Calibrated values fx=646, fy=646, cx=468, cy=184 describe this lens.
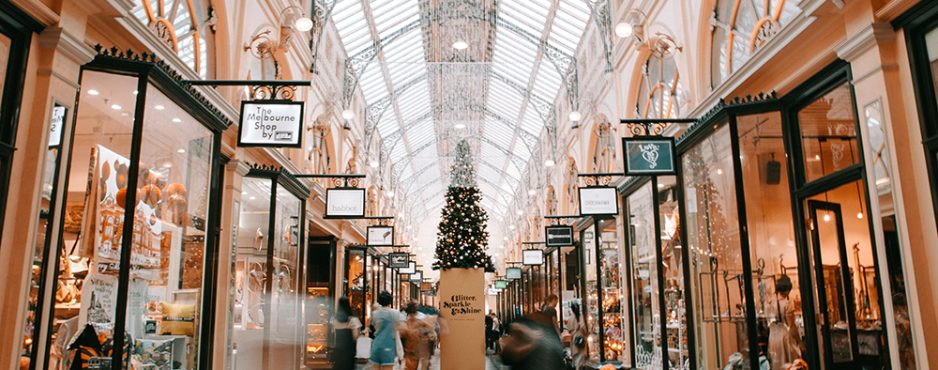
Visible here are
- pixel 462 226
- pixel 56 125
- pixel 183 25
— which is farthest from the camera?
pixel 462 226

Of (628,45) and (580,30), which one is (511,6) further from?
(628,45)

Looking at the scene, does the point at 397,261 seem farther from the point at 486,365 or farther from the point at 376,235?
the point at 486,365

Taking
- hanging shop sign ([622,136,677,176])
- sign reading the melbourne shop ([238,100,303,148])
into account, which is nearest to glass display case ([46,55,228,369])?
sign reading the melbourne shop ([238,100,303,148])

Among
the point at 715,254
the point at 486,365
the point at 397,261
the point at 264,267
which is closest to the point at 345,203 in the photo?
the point at 264,267

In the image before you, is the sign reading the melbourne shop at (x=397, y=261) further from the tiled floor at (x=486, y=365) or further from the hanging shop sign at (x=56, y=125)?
the hanging shop sign at (x=56, y=125)

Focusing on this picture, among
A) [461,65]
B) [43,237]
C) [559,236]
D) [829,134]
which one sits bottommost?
[43,237]

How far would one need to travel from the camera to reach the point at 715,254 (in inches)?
280

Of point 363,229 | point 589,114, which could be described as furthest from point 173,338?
point 363,229

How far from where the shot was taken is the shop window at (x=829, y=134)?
202 inches

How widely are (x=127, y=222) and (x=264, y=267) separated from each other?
4.37 metres

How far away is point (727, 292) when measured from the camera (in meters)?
6.79

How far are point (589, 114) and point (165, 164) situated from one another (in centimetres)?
1133

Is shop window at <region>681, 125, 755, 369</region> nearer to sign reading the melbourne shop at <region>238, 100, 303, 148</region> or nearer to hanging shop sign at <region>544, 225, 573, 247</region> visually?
sign reading the melbourne shop at <region>238, 100, 303, 148</region>

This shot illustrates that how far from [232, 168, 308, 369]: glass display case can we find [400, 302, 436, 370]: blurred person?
198 cm
